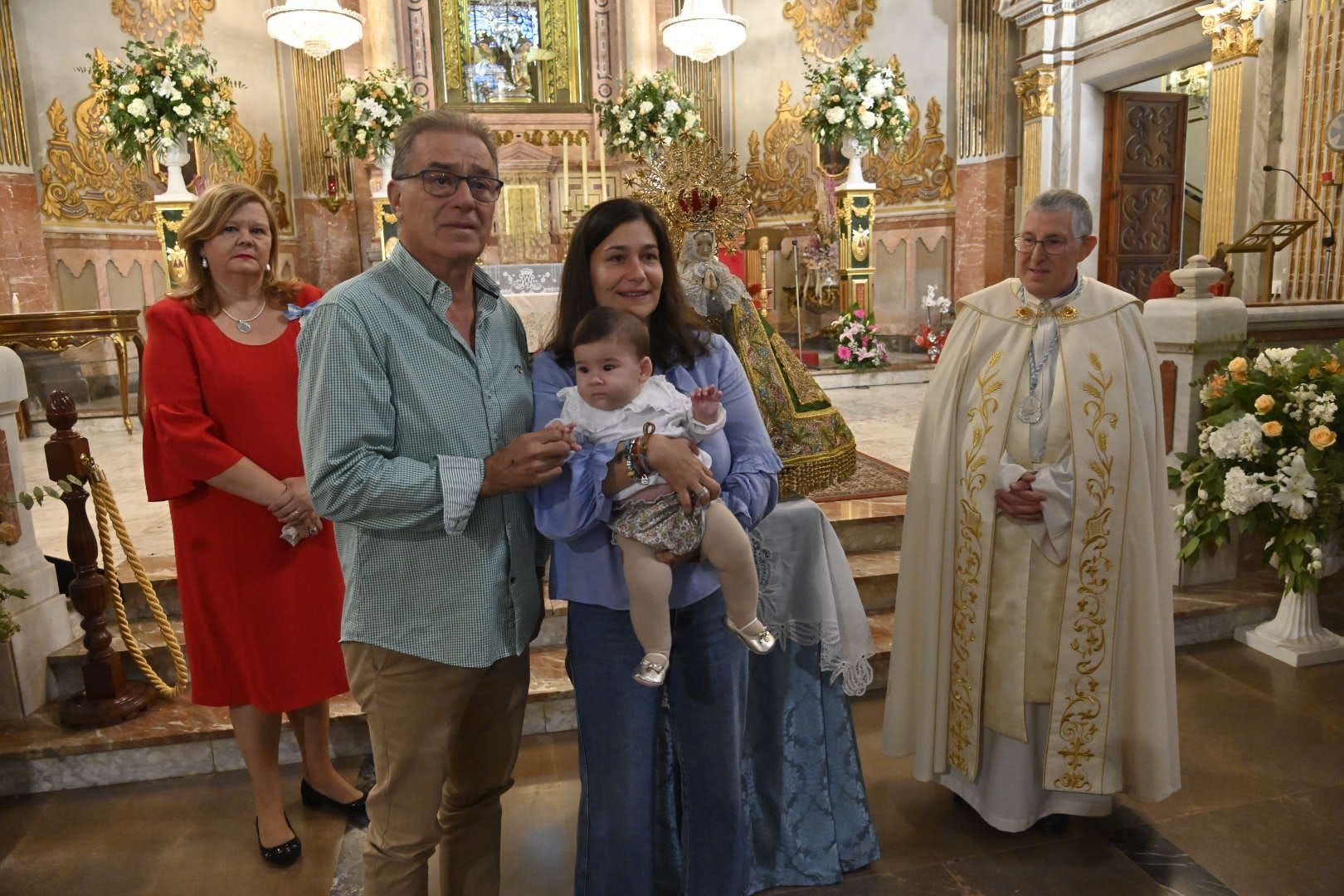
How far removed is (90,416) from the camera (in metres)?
8.05

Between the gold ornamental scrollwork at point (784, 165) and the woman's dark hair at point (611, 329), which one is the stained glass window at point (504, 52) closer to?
the gold ornamental scrollwork at point (784, 165)

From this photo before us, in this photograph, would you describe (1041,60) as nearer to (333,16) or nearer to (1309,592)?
(333,16)

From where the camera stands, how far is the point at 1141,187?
10164 mm

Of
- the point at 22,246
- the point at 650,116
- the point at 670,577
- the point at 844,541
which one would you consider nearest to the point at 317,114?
the point at 22,246

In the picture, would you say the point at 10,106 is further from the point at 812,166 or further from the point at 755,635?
the point at 755,635

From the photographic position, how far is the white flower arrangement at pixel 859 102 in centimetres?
931

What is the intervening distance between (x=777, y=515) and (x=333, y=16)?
7955 mm

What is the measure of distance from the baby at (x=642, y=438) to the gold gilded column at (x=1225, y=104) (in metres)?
7.93

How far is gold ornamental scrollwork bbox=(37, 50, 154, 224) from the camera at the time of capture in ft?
28.9

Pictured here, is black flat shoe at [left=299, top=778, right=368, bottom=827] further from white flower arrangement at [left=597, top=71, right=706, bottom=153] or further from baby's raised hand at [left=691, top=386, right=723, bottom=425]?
white flower arrangement at [left=597, top=71, right=706, bottom=153]

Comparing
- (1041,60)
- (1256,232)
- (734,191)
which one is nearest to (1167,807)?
(734,191)

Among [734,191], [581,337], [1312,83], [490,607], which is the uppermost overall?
[1312,83]

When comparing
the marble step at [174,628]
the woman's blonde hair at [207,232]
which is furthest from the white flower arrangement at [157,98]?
the woman's blonde hair at [207,232]

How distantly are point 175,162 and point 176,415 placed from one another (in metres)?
6.47
